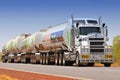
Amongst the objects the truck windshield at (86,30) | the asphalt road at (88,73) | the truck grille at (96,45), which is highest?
the truck windshield at (86,30)

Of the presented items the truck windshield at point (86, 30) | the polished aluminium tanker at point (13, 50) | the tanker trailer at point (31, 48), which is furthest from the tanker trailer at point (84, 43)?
the polished aluminium tanker at point (13, 50)

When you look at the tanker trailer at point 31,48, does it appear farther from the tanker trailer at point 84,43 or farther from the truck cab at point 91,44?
the truck cab at point 91,44

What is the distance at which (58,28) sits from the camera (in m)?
41.1

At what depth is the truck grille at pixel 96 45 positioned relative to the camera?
113ft

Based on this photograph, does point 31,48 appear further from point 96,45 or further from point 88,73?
point 88,73

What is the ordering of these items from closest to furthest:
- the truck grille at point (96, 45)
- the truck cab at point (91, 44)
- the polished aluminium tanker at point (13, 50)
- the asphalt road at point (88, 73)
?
the asphalt road at point (88, 73) < the truck cab at point (91, 44) < the truck grille at point (96, 45) < the polished aluminium tanker at point (13, 50)

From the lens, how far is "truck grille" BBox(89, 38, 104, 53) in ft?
113

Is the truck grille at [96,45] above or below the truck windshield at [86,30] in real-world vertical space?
below

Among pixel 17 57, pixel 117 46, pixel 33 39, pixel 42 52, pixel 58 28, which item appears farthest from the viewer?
pixel 117 46

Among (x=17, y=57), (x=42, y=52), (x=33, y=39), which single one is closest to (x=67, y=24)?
(x=42, y=52)

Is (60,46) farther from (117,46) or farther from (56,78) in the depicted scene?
(117,46)

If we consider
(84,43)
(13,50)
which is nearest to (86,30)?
(84,43)

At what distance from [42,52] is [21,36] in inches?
691

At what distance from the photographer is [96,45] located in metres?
34.7
